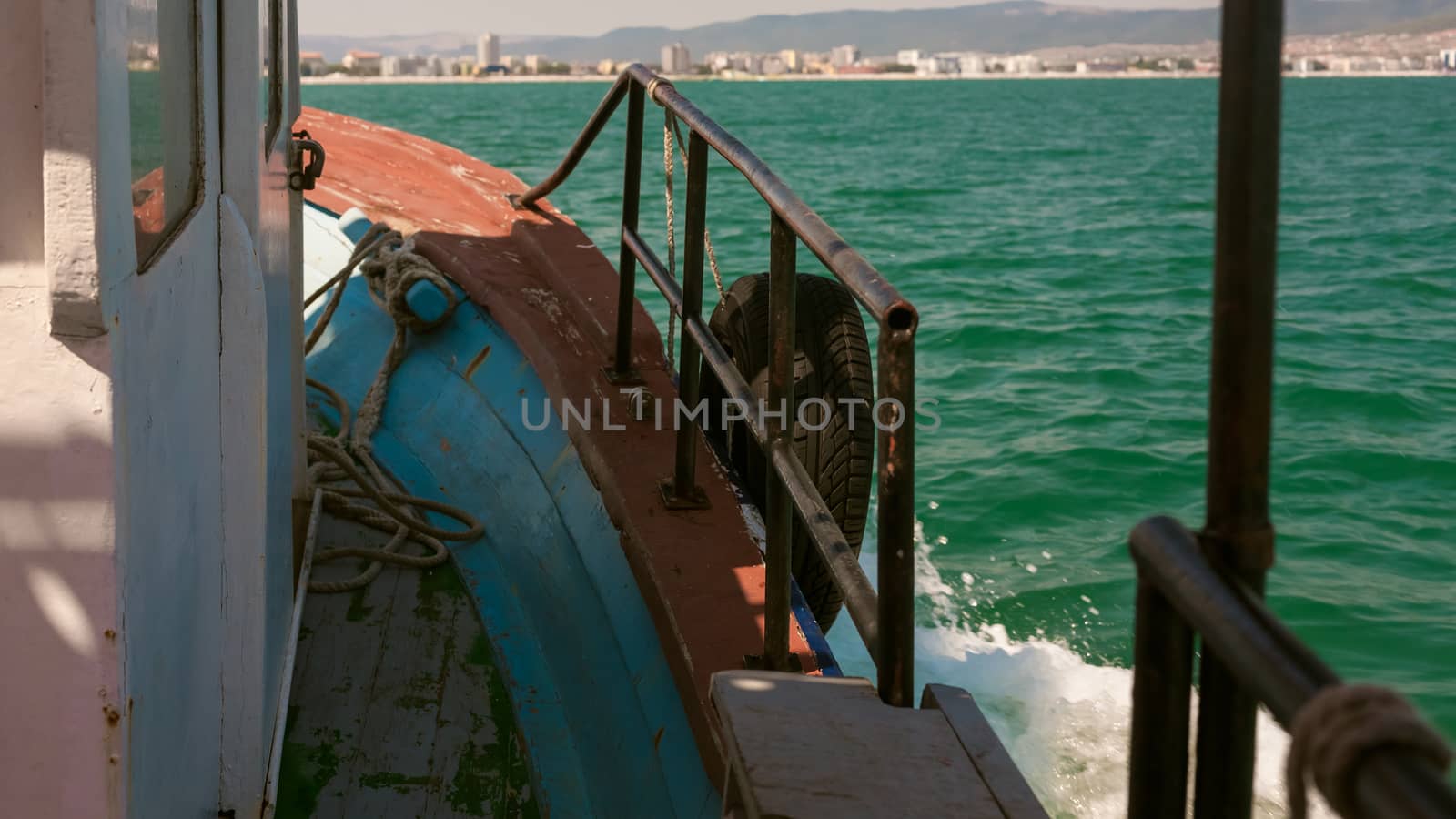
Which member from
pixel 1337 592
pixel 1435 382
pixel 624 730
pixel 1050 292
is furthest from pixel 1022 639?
pixel 1050 292

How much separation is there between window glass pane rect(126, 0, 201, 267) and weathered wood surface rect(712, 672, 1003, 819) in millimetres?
834

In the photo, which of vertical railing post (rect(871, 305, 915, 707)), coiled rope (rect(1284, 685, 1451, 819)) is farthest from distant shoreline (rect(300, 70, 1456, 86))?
coiled rope (rect(1284, 685, 1451, 819))

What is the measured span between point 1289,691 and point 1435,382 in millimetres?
11233

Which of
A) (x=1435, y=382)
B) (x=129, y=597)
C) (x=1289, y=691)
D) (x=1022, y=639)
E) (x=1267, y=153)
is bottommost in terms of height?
(x=1022, y=639)

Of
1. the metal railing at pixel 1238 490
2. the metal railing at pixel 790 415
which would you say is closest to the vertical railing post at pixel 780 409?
the metal railing at pixel 790 415

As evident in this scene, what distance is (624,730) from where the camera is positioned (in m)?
2.76

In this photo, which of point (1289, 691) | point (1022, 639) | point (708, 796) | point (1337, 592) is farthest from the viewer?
point (1337, 592)

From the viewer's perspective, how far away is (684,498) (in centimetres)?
299

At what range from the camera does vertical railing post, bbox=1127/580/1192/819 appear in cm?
104

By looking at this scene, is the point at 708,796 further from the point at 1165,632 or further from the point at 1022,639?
the point at 1022,639

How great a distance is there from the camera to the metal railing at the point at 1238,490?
90 centimetres

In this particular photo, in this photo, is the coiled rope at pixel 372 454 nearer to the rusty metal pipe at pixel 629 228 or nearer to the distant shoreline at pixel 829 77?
the rusty metal pipe at pixel 629 228

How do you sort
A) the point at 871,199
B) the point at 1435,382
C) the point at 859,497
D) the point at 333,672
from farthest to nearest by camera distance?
the point at 871,199 → the point at 1435,382 → the point at 859,497 → the point at 333,672

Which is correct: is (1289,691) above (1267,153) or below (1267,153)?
below
